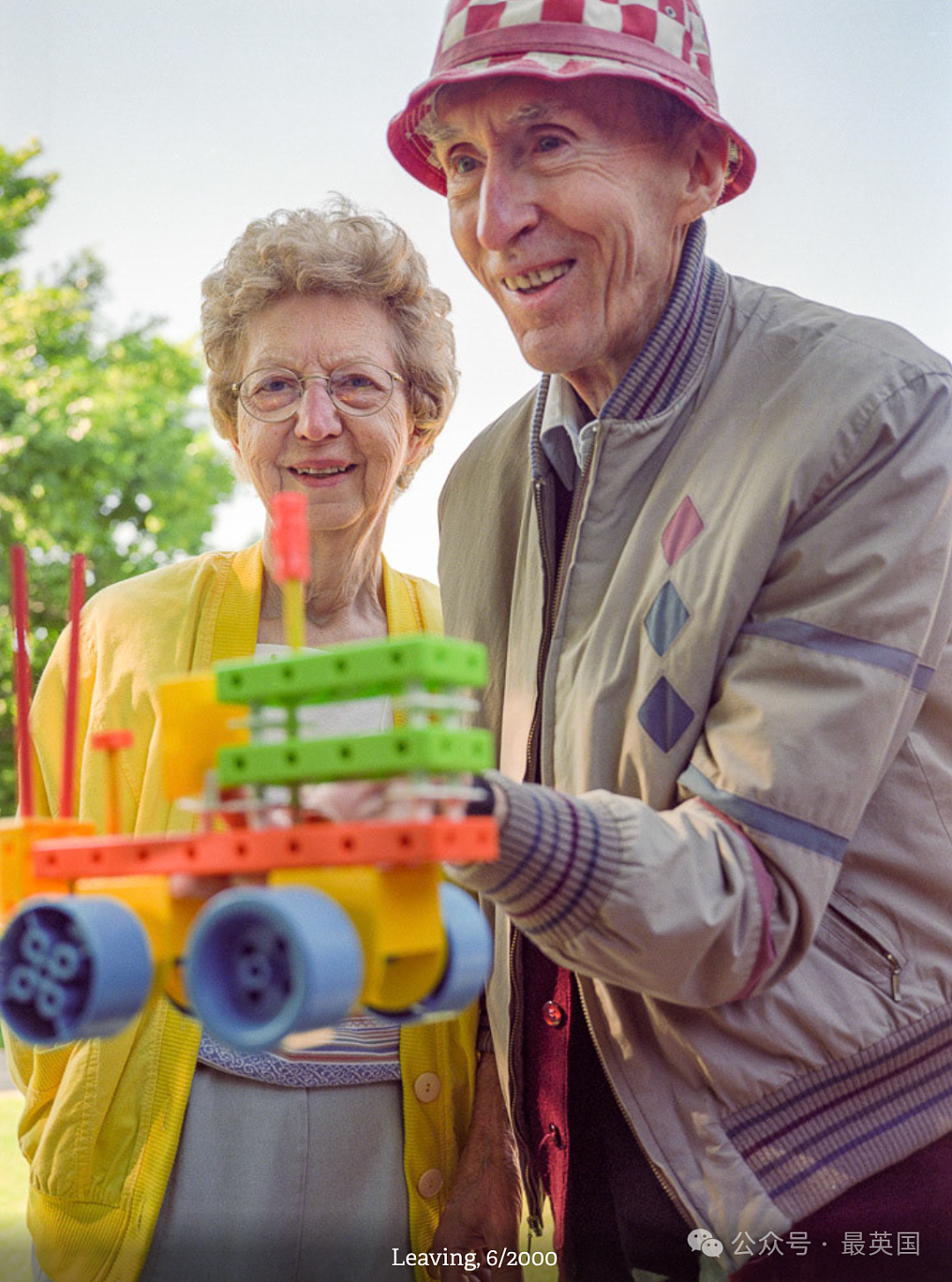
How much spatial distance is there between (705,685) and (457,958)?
572 millimetres

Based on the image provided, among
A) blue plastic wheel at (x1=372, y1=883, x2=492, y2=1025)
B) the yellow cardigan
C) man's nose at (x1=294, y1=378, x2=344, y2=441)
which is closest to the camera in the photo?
blue plastic wheel at (x1=372, y1=883, x2=492, y2=1025)

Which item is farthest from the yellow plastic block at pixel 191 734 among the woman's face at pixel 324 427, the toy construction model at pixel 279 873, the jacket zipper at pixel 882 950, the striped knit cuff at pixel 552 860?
the woman's face at pixel 324 427

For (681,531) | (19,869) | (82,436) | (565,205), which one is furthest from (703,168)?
(82,436)

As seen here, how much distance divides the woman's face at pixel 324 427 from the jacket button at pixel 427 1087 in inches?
31.9

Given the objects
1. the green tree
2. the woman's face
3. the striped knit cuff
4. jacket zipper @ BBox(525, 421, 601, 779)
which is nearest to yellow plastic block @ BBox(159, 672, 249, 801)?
the striped knit cuff

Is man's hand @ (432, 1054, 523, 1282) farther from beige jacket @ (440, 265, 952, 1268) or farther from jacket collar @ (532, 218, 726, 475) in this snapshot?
jacket collar @ (532, 218, 726, 475)

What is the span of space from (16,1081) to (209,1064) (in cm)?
32

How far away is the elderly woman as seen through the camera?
1796 mm

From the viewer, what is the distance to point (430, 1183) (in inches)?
73.5

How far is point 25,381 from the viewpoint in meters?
9.48

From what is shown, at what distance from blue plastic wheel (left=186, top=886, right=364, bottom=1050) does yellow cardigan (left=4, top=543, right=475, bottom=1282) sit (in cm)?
83

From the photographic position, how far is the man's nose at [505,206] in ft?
5.15

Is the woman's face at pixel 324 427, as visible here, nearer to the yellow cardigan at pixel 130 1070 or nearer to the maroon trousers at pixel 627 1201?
the yellow cardigan at pixel 130 1070

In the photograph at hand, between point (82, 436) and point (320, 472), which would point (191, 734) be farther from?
point (82, 436)
